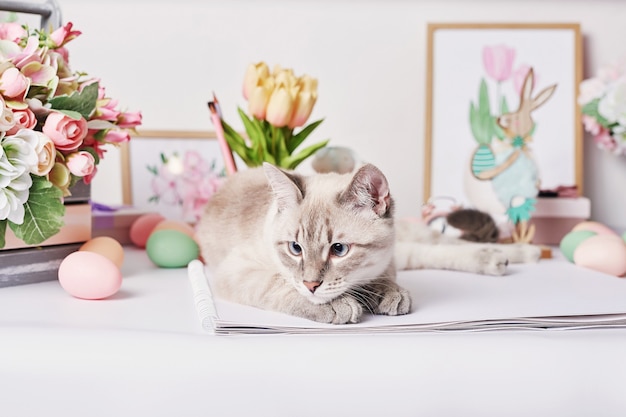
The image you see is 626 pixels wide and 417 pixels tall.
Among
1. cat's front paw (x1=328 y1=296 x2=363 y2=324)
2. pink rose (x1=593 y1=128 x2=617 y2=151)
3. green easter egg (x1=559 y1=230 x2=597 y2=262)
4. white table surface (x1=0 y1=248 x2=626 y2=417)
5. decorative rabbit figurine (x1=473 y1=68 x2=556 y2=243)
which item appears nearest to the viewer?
white table surface (x1=0 y1=248 x2=626 y2=417)

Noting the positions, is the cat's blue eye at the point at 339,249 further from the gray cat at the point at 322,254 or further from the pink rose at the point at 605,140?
the pink rose at the point at 605,140

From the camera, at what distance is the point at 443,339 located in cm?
84

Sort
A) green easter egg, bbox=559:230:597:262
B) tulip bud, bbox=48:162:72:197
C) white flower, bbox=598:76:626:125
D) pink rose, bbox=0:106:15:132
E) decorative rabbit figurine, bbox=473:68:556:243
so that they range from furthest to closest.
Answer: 1. white flower, bbox=598:76:626:125
2. decorative rabbit figurine, bbox=473:68:556:243
3. green easter egg, bbox=559:230:597:262
4. tulip bud, bbox=48:162:72:197
5. pink rose, bbox=0:106:15:132

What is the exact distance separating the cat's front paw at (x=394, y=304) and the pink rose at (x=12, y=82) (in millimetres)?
676

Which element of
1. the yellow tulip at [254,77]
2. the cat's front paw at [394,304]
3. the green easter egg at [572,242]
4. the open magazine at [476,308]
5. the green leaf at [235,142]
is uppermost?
the yellow tulip at [254,77]

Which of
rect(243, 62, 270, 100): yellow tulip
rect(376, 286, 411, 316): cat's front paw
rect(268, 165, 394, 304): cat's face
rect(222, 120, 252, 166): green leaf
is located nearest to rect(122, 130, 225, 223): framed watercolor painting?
rect(222, 120, 252, 166): green leaf

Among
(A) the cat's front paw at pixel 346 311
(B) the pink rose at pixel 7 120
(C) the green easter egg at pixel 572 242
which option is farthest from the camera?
(C) the green easter egg at pixel 572 242

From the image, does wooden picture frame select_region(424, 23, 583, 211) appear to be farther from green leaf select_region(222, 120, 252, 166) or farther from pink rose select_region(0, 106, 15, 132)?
pink rose select_region(0, 106, 15, 132)

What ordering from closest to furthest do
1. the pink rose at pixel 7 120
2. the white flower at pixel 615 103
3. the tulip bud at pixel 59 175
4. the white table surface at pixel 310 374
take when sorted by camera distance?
the white table surface at pixel 310 374 < the pink rose at pixel 7 120 < the tulip bud at pixel 59 175 < the white flower at pixel 615 103

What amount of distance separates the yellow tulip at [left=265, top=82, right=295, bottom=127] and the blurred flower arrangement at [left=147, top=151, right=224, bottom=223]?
0.40 meters

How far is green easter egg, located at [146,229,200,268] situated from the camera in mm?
1408

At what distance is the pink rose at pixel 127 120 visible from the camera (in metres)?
1.28

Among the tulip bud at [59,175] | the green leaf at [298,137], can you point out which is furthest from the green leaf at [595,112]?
the tulip bud at [59,175]

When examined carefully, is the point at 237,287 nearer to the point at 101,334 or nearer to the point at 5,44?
the point at 101,334
